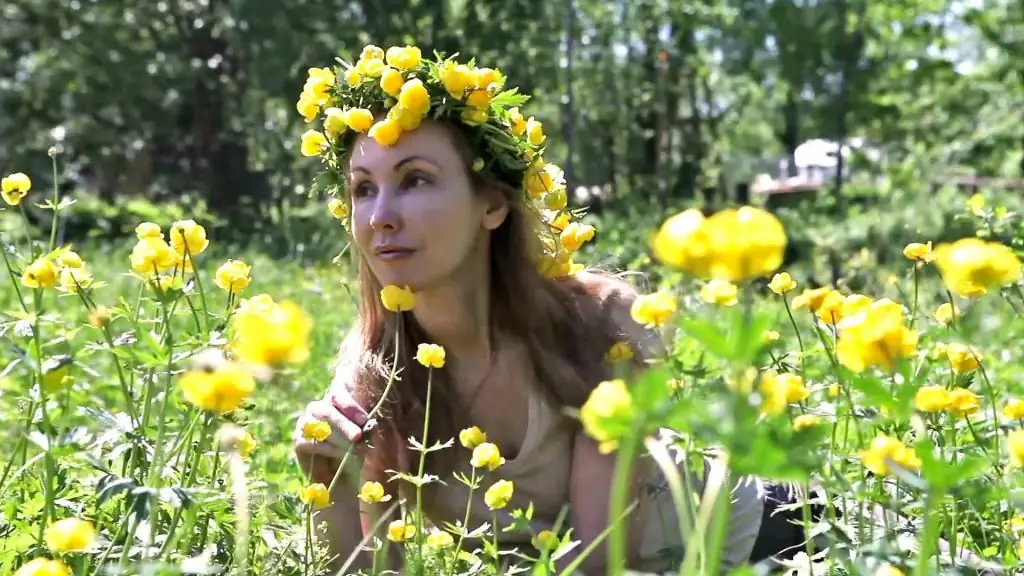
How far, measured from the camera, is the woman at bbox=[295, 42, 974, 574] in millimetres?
1521

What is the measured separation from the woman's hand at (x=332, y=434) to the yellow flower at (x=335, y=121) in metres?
0.40

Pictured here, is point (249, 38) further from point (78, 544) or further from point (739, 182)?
point (78, 544)

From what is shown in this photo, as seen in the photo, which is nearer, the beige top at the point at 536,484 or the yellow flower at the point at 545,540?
the yellow flower at the point at 545,540

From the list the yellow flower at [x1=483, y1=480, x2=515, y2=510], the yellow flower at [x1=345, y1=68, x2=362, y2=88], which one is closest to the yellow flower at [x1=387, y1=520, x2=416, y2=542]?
the yellow flower at [x1=483, y1=480, x2=515, y2=510]

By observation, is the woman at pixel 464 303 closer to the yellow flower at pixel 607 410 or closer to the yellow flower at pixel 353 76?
the yellow flower at pixel 353 76

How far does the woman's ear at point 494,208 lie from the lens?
1.65 m

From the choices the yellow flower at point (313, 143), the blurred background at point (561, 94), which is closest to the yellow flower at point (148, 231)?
the yellow flower at point (313, 143)

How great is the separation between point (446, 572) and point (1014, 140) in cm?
1385

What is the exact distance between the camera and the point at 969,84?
1509 centimetres

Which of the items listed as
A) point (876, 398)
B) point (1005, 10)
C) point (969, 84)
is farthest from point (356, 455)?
point (969, 84)

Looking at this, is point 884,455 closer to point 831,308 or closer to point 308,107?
point 831,308

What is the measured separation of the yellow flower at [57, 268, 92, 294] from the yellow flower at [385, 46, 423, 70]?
1.87 feet

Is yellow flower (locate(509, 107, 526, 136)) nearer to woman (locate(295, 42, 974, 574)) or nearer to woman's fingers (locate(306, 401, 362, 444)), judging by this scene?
woman (locate(295, 42, 974, 574))

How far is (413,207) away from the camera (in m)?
1.52
